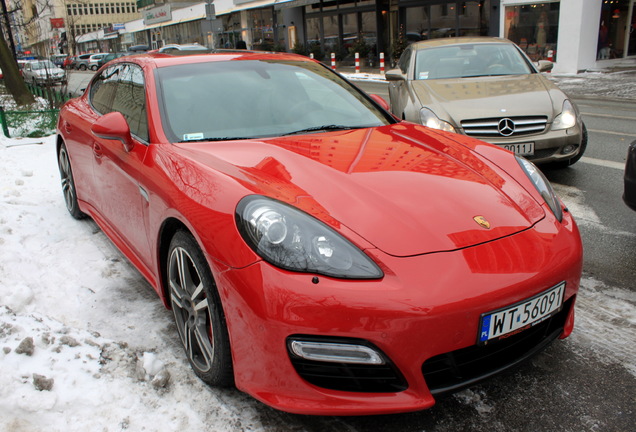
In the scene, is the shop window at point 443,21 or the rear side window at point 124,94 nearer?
the rear side window at point 124,94

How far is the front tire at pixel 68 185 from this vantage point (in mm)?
4609

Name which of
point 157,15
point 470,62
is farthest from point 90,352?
point 157,15

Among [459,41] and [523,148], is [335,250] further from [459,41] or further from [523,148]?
[459,41]

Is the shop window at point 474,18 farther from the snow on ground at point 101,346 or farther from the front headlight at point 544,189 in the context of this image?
the front headlight at point 544,189

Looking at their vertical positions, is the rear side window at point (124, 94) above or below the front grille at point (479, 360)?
above

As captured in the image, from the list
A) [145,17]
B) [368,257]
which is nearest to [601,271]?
[368,257]

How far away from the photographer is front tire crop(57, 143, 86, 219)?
4609 mm

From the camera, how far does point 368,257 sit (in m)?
1.93

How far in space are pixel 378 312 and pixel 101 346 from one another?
61.0 inches

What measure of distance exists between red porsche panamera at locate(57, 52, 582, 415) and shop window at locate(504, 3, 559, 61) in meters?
18.8

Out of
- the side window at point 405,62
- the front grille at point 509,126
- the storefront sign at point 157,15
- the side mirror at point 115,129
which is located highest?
the storefront sign at point 157,15

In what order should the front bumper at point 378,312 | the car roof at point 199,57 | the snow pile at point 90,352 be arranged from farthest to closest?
the car roof at point 199,57, the snow pile at point 90,352, the front bumper at point 378,312

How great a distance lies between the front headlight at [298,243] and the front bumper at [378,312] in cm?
4

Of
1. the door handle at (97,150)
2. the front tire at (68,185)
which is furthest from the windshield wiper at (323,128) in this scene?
the front tire at (68,185)
